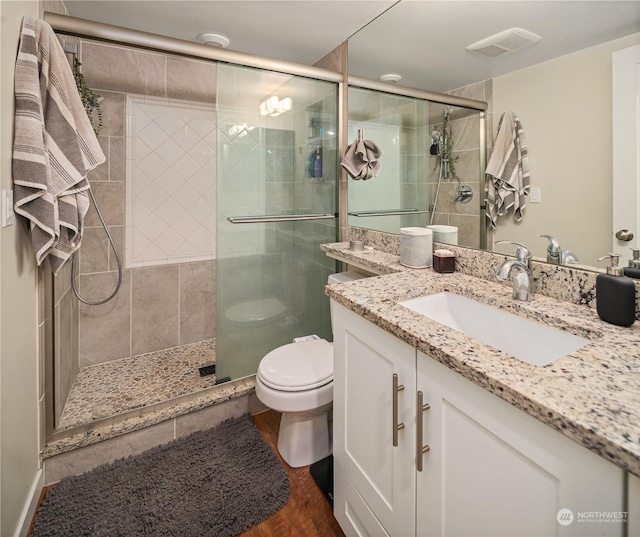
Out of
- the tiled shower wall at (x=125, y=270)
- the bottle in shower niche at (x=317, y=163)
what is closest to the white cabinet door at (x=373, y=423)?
the bottle in shower niche at (x=317, y=163)

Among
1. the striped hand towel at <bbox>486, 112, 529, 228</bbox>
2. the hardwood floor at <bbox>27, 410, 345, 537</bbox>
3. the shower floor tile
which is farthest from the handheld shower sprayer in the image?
the shower floor tile

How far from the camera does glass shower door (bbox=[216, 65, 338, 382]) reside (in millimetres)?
1862

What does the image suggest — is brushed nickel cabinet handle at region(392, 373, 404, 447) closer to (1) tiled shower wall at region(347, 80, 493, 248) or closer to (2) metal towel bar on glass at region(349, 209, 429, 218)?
(1) tiled shower wall at region(347, 80, 493, 248)

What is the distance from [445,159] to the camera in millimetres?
1500

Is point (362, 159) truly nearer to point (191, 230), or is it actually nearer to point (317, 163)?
point (317, 163)

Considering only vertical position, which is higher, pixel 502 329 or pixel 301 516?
pixel 502 329

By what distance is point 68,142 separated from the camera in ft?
4.21

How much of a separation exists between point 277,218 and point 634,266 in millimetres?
1597

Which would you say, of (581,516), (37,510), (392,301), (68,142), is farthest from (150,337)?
(581,516)

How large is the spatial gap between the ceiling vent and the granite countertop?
0.81m

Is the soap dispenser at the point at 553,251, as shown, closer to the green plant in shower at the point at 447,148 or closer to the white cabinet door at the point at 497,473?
the green plant in shower at the point at 447,148

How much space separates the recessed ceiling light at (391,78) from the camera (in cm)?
181

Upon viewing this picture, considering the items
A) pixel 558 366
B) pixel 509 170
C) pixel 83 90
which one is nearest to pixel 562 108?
pixel 509 170

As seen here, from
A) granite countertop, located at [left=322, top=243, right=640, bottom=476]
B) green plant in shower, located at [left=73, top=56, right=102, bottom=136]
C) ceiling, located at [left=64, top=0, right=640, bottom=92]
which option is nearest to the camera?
granite countertop, located at [left=322, top=243, right=640, bottom=476]
